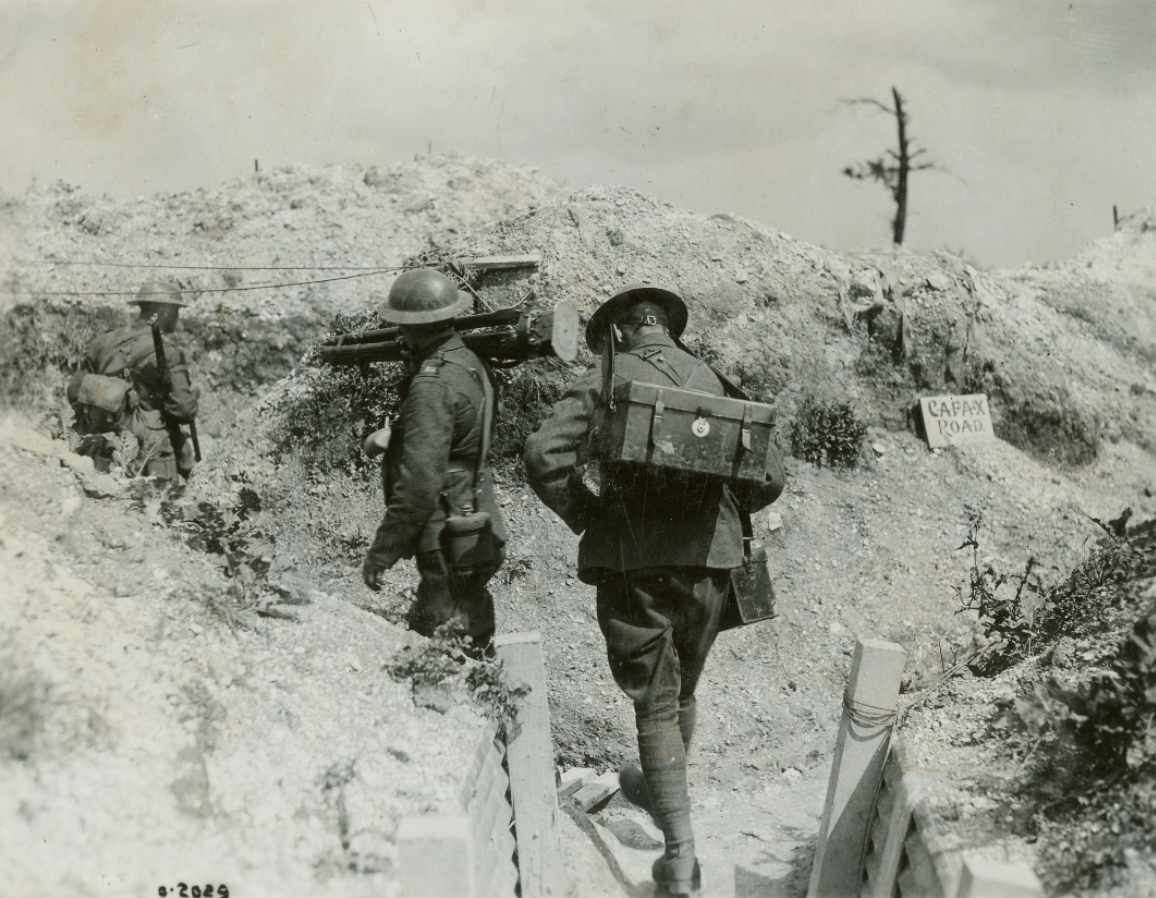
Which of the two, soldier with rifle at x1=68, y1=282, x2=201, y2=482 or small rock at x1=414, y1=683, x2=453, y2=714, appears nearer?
small rock at x1=414, y1=683, x2=453, y2=714

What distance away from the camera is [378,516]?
8.16 m

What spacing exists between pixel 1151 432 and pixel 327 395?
9.70 metres

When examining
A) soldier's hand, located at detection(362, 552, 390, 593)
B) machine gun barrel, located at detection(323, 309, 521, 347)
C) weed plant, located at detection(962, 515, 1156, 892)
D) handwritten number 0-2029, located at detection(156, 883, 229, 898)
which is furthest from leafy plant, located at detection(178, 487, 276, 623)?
weed plant, located at detection(962, 515, 1156, 892)

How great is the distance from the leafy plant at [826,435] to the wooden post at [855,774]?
5184mm

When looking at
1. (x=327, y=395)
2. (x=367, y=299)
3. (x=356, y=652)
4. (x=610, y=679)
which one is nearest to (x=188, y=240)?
(x=367, y=299)

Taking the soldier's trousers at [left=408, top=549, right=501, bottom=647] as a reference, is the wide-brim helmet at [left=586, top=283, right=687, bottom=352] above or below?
above

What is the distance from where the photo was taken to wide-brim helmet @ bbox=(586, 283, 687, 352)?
395 centimetres

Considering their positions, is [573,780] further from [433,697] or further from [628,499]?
[628,499]

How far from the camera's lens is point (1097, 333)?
458 inches

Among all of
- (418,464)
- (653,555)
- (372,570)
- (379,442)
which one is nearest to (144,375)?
(379,442)

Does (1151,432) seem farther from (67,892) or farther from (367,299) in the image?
(67,892)

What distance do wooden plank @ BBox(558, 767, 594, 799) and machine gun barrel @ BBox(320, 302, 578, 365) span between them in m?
2.66

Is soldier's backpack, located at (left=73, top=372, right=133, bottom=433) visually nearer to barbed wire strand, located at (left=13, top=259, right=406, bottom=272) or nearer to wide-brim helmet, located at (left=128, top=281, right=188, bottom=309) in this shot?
wide-brim helmet, located at (left=128, top=281, right=188, bottom=309)

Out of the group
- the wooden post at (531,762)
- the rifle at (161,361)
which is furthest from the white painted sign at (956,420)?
the rifle at (161,361)
